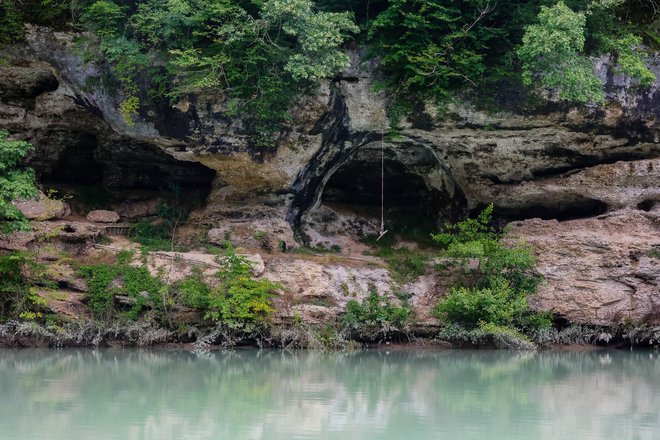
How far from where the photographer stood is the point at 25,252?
17047mm

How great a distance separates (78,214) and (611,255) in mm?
11695

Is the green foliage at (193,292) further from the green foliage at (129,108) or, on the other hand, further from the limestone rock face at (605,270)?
the limestone rock face at (605,270)

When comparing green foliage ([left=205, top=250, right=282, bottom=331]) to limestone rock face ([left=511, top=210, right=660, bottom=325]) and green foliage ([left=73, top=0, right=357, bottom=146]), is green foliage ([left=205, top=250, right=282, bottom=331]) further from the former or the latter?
limestone rock face ([left=511, top=210, right=660, bottom=325])

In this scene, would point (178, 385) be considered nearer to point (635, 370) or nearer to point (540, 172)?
point (635, 370)

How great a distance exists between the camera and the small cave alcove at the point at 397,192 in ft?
70.2

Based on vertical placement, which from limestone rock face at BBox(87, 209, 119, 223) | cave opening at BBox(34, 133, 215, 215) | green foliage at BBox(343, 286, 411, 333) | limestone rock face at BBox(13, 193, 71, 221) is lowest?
green foliage at BBox(343, 286, 411, 333)

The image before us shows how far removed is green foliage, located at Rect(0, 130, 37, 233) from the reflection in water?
2414 millimetres

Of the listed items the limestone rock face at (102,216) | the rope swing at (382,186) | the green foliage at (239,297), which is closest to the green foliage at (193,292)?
the green foliage at (239,297)

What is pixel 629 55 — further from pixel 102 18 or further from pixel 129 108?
pixel 102 18

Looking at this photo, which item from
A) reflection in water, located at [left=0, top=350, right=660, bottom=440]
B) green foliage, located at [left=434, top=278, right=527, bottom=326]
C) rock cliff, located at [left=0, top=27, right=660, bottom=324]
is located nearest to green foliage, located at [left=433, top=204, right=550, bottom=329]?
green foliage, located at [left=434, top=278, right=527, bottom=326]

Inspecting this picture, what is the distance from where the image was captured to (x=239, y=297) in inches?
681

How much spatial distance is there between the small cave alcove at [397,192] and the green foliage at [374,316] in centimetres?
424

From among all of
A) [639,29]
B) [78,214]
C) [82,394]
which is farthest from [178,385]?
[639,29]

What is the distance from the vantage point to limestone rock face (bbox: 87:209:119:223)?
20.4m
